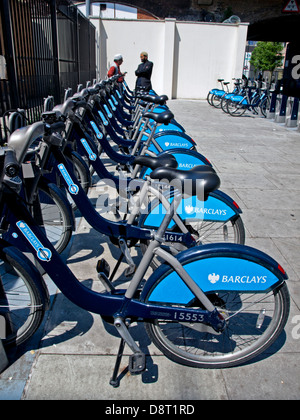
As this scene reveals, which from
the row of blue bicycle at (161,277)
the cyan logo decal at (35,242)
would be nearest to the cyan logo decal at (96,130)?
the row of blue bicycle at (161,277)

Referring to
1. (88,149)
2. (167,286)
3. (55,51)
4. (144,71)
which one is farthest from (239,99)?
(167,286)

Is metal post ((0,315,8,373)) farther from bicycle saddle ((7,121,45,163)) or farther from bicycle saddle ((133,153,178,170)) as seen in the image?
bicycle saddle ((133,153,178,170))

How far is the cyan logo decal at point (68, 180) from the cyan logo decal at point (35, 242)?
89cm

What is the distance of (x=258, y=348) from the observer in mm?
2064

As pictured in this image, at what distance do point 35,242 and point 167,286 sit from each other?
72 centimetres

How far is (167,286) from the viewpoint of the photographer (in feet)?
6.28

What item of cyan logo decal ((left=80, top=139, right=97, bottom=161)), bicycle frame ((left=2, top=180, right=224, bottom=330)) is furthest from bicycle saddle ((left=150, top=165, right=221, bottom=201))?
cyan logo decal ((left=80, top=139, right=97, bottom=161))

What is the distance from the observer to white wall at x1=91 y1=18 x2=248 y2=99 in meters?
15.4

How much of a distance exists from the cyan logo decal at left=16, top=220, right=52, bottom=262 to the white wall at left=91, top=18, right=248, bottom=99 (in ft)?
49.2

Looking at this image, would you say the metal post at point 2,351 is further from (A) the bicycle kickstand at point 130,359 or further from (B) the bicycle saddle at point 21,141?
(B) the bicycle saddle at point 21,141

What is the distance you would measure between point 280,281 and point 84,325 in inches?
49.9

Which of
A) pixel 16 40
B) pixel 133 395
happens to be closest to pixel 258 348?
pixel 133 395

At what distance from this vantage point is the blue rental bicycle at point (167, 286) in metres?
1.83
